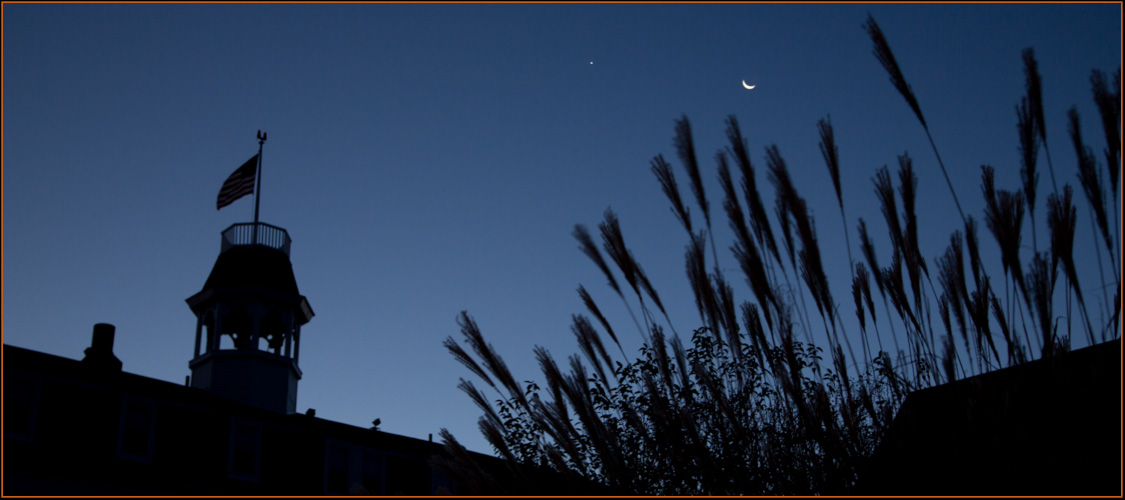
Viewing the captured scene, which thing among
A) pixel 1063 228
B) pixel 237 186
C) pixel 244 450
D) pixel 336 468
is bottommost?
pixel 1063 228

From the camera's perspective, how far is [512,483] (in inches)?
218

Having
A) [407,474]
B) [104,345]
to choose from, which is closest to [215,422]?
[407,474]

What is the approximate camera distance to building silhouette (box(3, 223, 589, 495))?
55.5 ft

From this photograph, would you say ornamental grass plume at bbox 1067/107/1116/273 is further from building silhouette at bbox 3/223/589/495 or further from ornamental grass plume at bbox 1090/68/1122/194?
building silhouette at bbox 3/223/589/495

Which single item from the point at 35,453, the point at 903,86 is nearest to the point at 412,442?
the point at 35,453

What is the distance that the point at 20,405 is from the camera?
16766 millimetres

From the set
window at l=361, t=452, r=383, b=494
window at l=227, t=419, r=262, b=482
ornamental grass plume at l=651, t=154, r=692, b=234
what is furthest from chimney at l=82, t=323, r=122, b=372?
ornamental grass plume at l=651, t=154, r=692, b=234

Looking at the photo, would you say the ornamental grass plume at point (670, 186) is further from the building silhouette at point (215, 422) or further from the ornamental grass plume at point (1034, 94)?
the building silhouette at point (215, 422)

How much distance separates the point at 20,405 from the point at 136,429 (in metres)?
2.30

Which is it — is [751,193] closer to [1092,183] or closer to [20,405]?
[1092,183]

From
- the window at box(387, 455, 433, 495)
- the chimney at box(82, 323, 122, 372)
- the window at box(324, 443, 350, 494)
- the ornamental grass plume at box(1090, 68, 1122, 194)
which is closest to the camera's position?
the ornamental grass plume at box(1090, 68, 1122, 194)

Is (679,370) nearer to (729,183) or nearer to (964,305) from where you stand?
(729,183)

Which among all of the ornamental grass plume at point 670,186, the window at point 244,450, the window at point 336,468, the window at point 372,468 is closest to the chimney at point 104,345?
the window at point 244,450

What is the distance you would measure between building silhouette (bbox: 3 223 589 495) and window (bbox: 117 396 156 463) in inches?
0.9
